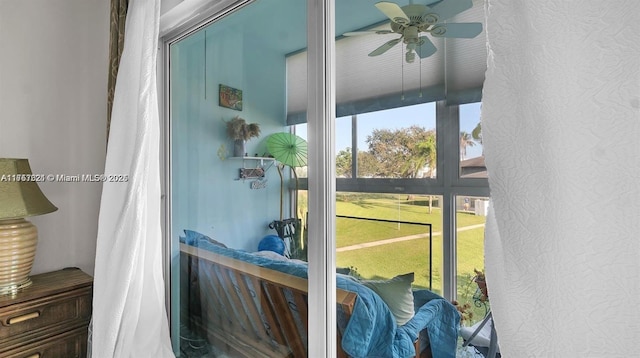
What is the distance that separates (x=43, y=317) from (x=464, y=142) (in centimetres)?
201

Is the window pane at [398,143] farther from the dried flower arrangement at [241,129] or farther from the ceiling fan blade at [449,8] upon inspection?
the dried flower arrangement at [241,129]

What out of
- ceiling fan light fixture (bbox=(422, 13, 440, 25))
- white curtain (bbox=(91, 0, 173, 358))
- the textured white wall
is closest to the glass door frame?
ceiling fan light fixture (bbox=(422, 13, 440, 25))

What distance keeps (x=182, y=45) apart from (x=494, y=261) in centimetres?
207

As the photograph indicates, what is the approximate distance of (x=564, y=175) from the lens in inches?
17.6

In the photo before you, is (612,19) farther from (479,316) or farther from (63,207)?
(63,207)

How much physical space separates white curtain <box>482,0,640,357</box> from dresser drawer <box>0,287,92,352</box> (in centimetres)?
193

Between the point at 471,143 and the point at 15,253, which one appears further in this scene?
the point at 15,253

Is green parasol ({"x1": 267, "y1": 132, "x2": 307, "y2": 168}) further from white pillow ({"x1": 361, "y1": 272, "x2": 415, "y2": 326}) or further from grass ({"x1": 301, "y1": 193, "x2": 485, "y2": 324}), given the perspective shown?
white pillow ({"x1": 361, "y1": 272, "x2": 415, "y2": 326})

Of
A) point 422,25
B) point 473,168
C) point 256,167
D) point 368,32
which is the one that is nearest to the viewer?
point 473,168

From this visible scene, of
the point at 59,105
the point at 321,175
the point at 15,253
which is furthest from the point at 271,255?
the point at 59,105

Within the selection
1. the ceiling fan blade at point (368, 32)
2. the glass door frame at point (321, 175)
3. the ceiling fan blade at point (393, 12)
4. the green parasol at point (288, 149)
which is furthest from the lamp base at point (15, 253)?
the ceiling fan blade at point (393, 12)

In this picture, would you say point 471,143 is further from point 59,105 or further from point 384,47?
point 59,105

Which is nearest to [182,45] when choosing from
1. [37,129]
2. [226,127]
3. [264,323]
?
[226,127]

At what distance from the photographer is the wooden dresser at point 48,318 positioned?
1.41 meters
